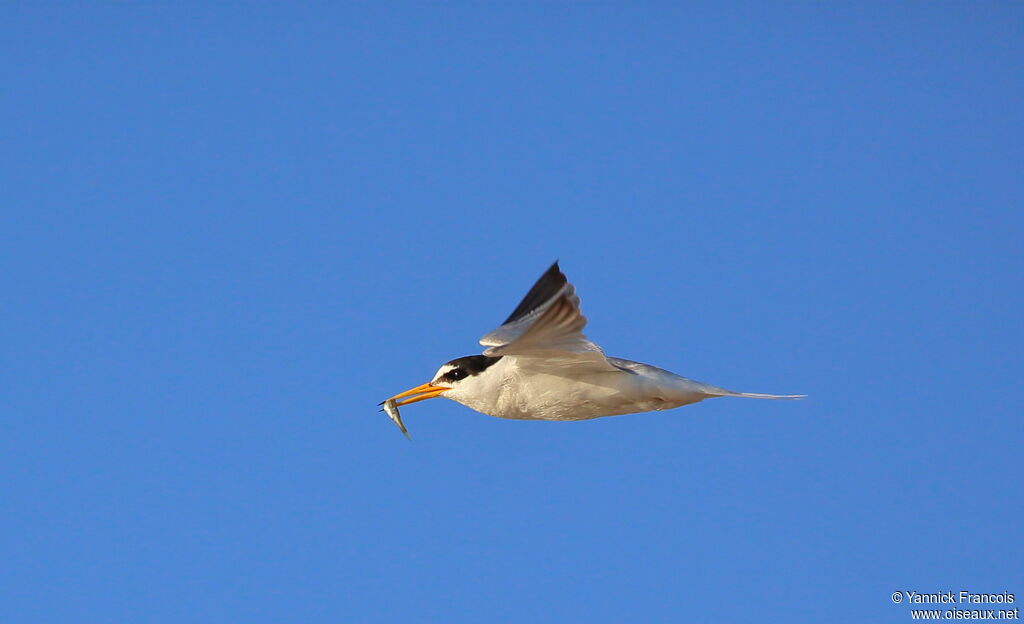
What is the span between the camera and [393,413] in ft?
39.9

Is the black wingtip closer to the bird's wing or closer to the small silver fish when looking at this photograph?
the bird's wing

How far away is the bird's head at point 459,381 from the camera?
11.3 metres

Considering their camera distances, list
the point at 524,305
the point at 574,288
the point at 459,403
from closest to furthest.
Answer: the point at 574,288
the point at 524,305
the point at 459,403

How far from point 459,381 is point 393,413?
105 centimetres

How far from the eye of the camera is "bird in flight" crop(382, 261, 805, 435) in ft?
33.9

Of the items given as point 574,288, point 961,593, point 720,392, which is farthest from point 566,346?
point 961,593

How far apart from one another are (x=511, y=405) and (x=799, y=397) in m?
2.71

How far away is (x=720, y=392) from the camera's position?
10.8 metres

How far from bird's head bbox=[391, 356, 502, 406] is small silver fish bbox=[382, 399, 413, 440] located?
255mm

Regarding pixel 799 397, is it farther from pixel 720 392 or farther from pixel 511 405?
pixel 511 405

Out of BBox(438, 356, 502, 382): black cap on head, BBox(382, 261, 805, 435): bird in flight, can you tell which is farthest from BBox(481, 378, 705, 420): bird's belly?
BBox(438, 356, 502, 382): black cap on head

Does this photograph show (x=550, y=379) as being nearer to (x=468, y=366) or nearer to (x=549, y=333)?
(x=468, y=366)

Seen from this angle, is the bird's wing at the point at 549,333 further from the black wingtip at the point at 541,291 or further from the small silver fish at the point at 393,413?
the small silver fish at the point at 393,413

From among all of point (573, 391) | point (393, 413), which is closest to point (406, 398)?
point (393, 413)
